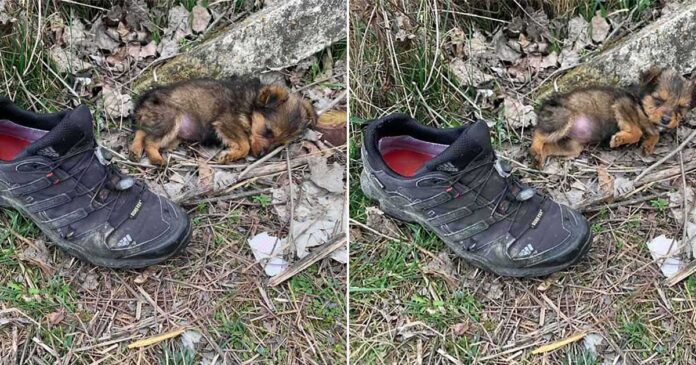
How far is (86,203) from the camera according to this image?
2820 mm

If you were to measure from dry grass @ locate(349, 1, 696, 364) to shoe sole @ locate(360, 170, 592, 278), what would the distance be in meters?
0.05

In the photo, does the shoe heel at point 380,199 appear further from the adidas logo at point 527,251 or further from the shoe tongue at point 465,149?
the adidas logo at point 527,251

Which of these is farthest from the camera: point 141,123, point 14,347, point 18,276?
point 141,123

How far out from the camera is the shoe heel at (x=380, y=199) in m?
2.99

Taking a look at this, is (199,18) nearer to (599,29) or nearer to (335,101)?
(335,101)

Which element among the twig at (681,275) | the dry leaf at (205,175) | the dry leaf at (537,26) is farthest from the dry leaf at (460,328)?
the dry leaf at (537,26)

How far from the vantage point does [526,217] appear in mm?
2818

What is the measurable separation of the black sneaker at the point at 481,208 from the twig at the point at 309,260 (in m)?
0.28

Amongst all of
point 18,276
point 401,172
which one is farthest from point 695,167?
point 18,276

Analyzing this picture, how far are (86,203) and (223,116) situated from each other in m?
0.93

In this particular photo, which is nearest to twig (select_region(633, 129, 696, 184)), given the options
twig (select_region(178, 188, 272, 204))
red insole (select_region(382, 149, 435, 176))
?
red insole (select_region(382, 149, 435, 176))

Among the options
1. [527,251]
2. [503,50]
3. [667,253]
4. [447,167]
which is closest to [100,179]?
[447,167]

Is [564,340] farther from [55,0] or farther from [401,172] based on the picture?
[55,0]

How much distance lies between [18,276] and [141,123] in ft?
2.96
